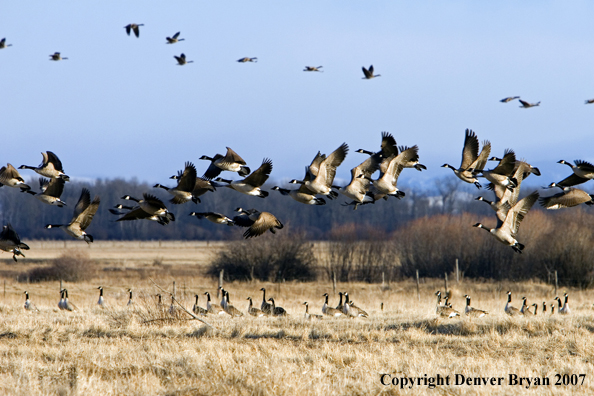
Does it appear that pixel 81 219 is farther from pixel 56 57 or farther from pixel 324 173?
pixel 56 57

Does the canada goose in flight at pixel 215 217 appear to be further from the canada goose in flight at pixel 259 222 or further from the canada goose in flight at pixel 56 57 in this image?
the canada goose in flight at pixel 56 57

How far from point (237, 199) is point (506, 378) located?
10992 centimetres

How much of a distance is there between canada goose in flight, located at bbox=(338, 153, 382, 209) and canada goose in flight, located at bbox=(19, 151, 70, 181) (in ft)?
16.1

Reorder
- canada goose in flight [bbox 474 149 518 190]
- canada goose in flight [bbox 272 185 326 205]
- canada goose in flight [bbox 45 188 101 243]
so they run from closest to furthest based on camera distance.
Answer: canada goose in flight [bbox 474 149 518 190] → canada goose in flight [bbox 45 188 101 243] → canada goose in flight [bbox 272 185 326 205]

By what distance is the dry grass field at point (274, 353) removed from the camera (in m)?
11.9

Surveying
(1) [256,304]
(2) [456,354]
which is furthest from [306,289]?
(2) [456,354]

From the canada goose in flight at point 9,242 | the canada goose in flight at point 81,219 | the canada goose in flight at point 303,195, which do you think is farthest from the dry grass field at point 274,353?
the canada goose in flight at point 303,195

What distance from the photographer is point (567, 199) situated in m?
10.2

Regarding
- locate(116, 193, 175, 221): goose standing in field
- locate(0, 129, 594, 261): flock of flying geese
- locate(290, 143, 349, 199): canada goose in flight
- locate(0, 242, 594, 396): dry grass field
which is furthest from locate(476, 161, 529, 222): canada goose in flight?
locate(116, 193, 175, 221): goose standing in field

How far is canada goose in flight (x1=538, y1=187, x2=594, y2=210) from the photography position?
1009cm

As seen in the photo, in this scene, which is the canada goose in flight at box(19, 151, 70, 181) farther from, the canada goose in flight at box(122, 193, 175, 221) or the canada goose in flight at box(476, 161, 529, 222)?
the canada goose in flight at box(476, 161, 529, 222)

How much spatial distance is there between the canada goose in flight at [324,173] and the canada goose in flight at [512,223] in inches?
109

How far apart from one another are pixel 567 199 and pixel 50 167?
8.68 metres

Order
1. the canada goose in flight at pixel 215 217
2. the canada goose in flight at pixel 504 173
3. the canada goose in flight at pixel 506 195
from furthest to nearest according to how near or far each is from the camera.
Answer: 1. the canada goose in flight at pixel 506 195
2. the canada goose in flight at pixel 215 217
3. the canada goose in flight at pixel 504 173
